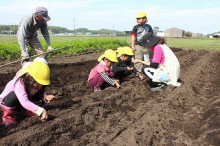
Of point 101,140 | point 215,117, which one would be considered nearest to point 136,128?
point 101,140

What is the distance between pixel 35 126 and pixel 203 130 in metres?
2.53

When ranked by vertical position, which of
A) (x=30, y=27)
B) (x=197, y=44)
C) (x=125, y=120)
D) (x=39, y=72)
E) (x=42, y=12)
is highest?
(x=42, y=12)

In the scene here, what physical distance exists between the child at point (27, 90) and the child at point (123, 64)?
291 cm

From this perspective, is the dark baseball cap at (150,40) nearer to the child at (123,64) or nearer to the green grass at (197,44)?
the child at (123,64)

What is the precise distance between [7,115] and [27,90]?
0.62 meters

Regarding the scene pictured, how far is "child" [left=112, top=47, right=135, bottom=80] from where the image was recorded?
21.0 feet

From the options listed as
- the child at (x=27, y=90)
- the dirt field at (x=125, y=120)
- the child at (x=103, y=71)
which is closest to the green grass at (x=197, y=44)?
the dirt field at (x=125, y=120)

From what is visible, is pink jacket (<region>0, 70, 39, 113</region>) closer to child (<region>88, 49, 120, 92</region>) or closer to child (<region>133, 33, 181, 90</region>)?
child (<region>88, 49, 120, 92</region>)

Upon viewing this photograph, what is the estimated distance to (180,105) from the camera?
5.18 meters

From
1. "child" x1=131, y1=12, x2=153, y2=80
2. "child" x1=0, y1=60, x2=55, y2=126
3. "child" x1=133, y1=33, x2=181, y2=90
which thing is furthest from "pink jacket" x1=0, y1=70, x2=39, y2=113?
"child" x1=131, y1=12, x2=153, y2=80

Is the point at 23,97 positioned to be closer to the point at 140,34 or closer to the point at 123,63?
the point at 123,63

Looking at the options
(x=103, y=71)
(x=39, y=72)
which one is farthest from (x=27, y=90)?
(x=103, y=71)

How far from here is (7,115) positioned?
3.96 m

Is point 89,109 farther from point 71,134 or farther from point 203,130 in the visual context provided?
point 203,130
